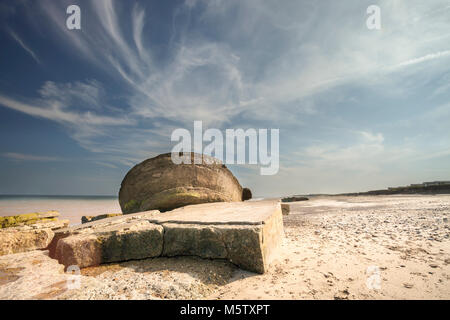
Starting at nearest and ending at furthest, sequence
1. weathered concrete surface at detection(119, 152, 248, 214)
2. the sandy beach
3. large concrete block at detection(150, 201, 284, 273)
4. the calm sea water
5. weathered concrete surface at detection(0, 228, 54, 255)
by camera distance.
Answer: the sandy beach
large concrete block at detection(150, 201, 284, 273)
weathered concrete surface at detection(0, 228, 54, 255)
weathered concrete surface at detection(119, 152, 248, 214)
the calm sea water

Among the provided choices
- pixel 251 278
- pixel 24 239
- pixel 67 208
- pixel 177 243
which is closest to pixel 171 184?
pixel 24 239

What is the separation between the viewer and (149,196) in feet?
15.4

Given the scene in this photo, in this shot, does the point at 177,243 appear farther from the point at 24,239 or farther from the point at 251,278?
the point at 24,239

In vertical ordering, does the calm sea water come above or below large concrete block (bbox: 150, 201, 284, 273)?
below

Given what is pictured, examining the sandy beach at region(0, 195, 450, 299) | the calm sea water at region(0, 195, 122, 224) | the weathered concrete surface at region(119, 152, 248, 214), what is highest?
the weathered concrete surface at region(119, 152, 248, 214)

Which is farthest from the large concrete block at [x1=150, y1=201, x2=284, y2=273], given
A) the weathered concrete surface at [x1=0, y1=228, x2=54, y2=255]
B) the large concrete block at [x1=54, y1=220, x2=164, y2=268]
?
the weathered concrete surface at [x1=0, y1=228, x2=54, y2=255]

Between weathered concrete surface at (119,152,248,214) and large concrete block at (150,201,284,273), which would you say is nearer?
large concrete block at (150,201,284,273)

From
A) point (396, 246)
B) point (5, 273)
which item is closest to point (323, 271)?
point (396, 246)

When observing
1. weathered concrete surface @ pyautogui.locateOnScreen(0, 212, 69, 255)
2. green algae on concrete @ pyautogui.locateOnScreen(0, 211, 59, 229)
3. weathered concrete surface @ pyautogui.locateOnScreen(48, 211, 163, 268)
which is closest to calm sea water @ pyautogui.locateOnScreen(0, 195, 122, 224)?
green algae on concrete @ pyautogui.locateOnScreen(0, 211, 59, 229)

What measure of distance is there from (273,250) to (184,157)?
314 centimetres

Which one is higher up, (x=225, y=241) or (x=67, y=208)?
(x=225, y=241)

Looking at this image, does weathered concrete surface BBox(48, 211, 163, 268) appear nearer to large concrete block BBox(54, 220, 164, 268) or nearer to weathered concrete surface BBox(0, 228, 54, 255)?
large concrete block BBox(54, 220, 164, 268)

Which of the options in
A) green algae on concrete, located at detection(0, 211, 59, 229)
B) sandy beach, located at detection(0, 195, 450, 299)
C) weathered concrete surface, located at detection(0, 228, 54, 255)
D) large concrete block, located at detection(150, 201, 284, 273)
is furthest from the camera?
green algae on concrete, located at detection(0, 211, 59, 229)
